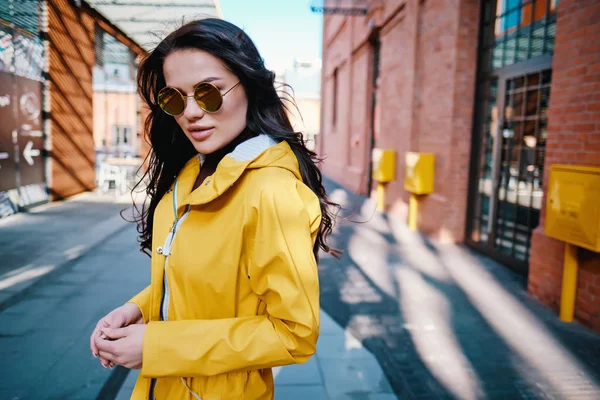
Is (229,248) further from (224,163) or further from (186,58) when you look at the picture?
(186,58)

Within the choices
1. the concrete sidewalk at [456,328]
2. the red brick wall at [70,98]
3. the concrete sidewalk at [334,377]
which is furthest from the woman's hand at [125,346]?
the red brick wall at [70,98]

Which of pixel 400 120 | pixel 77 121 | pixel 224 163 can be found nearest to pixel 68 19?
pixel 77 121

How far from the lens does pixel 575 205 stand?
3.89 meters

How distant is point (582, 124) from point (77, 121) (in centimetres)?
1129

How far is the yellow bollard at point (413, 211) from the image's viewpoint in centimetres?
850

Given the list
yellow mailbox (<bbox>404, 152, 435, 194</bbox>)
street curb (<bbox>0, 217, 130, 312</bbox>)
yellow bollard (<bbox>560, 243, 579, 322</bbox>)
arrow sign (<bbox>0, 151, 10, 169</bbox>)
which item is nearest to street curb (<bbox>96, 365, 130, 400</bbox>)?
street curb (<bbox>0, 217, 130, 312</bbox>)

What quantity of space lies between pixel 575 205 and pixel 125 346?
3.84 meters

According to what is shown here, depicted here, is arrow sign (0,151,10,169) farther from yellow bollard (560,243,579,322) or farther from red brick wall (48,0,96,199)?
yellow bollard (560,243,579,322)

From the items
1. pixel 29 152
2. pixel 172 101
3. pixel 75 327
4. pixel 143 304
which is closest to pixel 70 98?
pixel 29 152

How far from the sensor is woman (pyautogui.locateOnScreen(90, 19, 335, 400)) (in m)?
1.13

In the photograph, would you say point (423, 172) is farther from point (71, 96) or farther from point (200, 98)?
point (71, 96)

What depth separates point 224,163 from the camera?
1.23 m

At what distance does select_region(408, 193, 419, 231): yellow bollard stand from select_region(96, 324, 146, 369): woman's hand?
7.69 metres

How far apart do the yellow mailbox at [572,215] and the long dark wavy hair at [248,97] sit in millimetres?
2838
